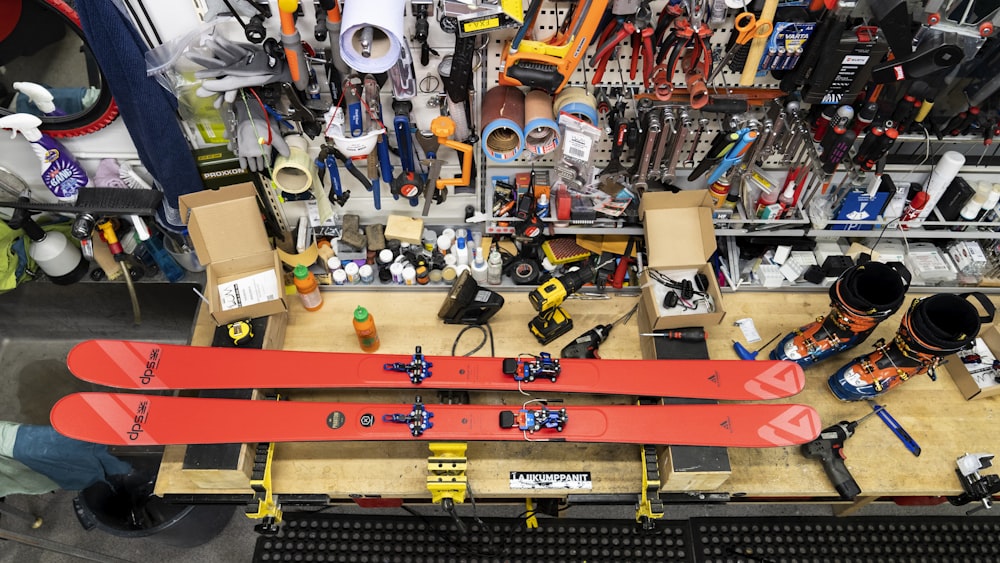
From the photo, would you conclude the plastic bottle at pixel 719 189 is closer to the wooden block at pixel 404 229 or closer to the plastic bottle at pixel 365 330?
the wooden block at pixel 404 229

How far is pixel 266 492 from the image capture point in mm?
2248

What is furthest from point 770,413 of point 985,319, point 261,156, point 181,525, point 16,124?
point 16,124

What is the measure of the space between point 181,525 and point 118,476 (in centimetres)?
38

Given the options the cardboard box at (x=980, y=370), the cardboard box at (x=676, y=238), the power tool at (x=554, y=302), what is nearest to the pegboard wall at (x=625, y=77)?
the cardboard box at (x=676, y=238)

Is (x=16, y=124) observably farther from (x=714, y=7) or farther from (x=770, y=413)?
(x=770, y=413)

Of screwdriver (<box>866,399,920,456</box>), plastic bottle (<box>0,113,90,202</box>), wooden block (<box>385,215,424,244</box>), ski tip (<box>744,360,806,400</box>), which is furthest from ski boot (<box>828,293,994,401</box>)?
plastic bottle (<box>0,113,90,202</box>)

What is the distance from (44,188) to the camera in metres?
2.83

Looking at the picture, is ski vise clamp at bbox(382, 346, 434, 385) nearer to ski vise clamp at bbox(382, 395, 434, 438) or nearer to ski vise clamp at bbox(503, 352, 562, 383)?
ski vise clamp at bbox(382, 395, 434, 438)

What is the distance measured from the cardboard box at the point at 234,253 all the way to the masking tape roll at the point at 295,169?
0.40 feet

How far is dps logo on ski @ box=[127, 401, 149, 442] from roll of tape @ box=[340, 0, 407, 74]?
4.44 ft

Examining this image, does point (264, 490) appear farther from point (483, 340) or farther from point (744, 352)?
point (744, 352)

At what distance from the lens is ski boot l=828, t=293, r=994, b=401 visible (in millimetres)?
2197

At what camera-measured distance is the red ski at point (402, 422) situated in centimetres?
225

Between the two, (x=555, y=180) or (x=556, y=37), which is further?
(x=555, y=180)
